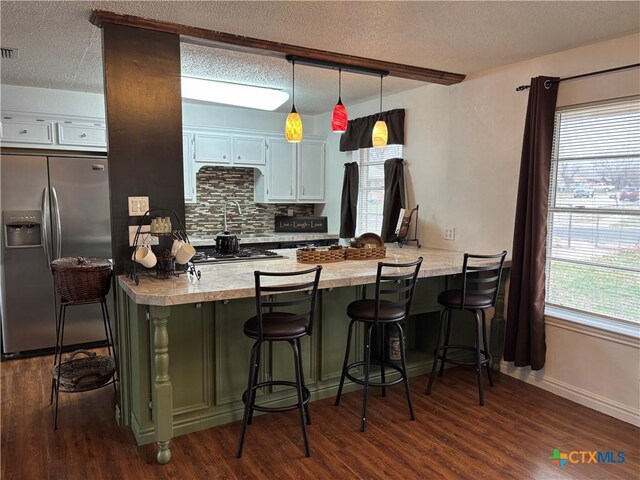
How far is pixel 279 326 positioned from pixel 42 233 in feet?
8.93

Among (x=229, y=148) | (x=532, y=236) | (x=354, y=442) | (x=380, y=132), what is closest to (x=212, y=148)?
(x=229, y=148)

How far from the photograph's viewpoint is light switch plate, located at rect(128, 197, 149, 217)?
2.73 meters

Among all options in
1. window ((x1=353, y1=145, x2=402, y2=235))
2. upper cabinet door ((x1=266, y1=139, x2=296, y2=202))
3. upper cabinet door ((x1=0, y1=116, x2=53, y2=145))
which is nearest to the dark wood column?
upper cabinet door ((x1=0, y1=116, x2=53, y2=145))

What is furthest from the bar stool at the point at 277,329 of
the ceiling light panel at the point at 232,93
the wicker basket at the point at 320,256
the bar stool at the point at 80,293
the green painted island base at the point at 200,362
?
the ceiling light panel at the point at 232,93

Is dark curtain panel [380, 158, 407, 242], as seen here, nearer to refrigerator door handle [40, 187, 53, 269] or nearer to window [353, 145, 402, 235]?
window [353, 145, 402, 235]

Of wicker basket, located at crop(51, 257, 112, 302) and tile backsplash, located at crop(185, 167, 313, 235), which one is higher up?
tile backsplash, located at crop(185, 167, 313, 235)

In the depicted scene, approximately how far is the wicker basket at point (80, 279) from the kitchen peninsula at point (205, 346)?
0.51ft

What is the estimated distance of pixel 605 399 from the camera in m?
3.05

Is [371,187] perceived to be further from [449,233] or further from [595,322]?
[595,322]

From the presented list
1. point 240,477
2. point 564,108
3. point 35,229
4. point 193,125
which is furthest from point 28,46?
point 564,108

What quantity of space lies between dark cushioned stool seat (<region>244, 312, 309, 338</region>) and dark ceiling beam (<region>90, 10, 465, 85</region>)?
5.53ft

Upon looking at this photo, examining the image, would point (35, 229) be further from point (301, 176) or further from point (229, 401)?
point (301, 176)

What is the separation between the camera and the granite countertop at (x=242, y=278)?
92.3 inches

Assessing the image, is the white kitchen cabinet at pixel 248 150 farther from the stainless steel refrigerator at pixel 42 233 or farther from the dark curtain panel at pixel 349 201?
the stainless steel refrigerator at pixel 42 233
